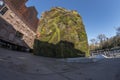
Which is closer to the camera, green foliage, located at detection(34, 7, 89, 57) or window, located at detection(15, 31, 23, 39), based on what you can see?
green foliage, located at detection(34, 7, 89, 57)

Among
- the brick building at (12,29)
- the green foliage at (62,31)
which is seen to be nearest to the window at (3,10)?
the brick building at (12,29)

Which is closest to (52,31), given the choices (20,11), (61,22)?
(61,22)

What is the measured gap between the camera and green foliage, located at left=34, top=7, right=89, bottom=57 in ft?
37.9

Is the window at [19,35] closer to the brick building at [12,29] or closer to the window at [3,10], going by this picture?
the brick building at [12,29]

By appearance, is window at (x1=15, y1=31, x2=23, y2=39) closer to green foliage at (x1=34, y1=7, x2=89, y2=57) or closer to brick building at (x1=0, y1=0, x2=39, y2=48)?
brick building at (x1=0, y1=0, x2=39, y2=48)

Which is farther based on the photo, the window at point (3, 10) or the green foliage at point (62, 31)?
the window at point (3, 10)

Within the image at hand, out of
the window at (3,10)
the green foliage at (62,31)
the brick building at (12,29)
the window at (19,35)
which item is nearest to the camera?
Answer: the green foliage at (62,31)

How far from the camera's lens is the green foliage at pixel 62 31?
11.6 meters

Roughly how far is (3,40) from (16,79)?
50.2ft

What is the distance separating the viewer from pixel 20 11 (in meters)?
26.0

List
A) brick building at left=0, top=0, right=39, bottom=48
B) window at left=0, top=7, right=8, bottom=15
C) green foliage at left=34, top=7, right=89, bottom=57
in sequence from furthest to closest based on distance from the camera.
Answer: window at left=0, top=7, right=8, bottom=15, brick building at left=0, top=0, right=39, bottom=48, green foliage at left=34, top=7, right=89, bottom=57

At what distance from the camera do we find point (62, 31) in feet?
39.9

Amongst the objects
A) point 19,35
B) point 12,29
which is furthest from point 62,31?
point 19,35

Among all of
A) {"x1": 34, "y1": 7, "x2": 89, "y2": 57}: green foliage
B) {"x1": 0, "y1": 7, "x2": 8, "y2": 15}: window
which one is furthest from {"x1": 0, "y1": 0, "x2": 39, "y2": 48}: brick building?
{"x1": 34, "y1": 7, "x2": 89, "y2": 57}: green foliage
